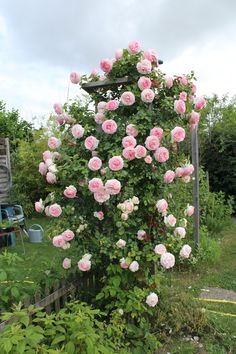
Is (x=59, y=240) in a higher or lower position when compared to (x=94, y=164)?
lower

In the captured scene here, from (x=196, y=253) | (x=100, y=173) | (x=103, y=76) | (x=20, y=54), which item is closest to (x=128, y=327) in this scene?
(x=100, y=173)

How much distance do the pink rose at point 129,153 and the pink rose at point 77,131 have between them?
41 cm

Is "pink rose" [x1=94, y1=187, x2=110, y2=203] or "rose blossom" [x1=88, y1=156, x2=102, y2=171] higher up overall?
"rose blossom" [x1=88, y1=156, x2=102, y2=171]

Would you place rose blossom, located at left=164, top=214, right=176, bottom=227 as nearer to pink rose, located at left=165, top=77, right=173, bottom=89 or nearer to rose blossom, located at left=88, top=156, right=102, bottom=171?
rose blossom, located at left=88, top=156, right=102, bottom=171

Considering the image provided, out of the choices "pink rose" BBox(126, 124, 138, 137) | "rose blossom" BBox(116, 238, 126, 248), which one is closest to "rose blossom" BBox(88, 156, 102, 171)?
"pink rose" BBox(126, 124, 138, 137)

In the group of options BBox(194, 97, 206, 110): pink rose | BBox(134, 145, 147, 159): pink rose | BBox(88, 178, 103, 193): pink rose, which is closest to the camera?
BBox(88, 178, 103, 193): pink rose

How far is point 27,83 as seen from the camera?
23.8 ft

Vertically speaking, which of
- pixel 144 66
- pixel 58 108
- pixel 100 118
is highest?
pixel 144 66

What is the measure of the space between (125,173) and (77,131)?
0.52 m

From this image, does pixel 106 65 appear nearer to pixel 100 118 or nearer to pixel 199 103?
pixel 100 118

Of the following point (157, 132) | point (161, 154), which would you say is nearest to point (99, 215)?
point (161, 154)

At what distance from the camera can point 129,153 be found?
2.37 metres

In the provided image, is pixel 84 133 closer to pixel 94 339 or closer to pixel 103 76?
pixel 103 76

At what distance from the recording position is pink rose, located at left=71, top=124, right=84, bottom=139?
2.59m
